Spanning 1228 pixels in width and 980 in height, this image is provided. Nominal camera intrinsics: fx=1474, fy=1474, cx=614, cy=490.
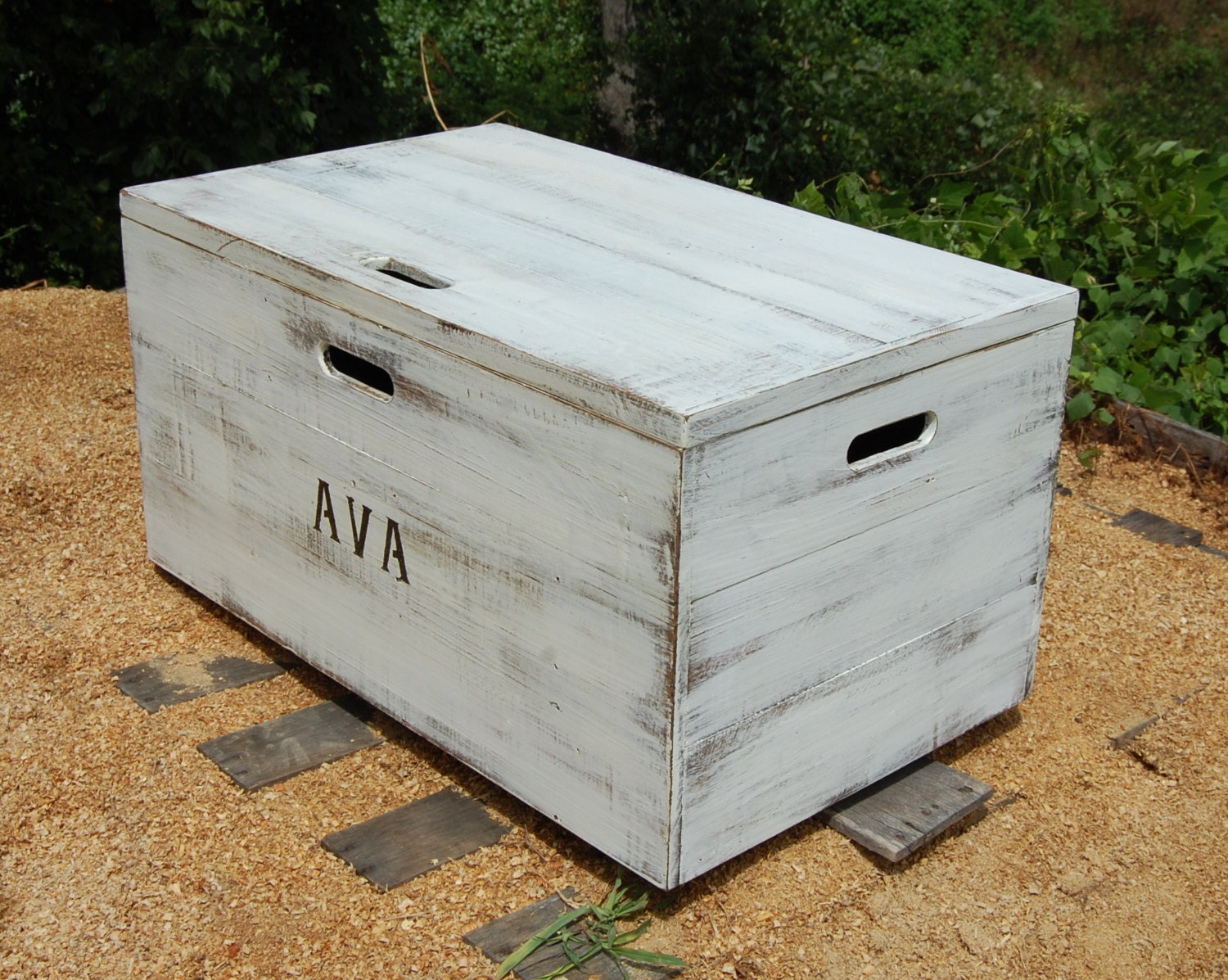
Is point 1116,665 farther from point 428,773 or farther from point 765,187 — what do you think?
point 765,187

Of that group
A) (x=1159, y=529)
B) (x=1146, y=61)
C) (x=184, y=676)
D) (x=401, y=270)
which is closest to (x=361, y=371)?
(x=401, y=270)

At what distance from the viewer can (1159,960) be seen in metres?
2.32

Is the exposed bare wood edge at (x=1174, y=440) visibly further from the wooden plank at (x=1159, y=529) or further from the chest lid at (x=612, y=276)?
the chest lid at (x=612, y=276)

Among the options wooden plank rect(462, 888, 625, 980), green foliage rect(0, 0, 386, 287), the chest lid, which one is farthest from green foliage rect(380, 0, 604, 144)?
wooden plank rect(462, 888, 625, 980)

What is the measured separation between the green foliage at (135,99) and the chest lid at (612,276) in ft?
7.31

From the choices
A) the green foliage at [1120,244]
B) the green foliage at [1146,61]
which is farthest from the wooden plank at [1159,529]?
the green foliage at [1146,61]

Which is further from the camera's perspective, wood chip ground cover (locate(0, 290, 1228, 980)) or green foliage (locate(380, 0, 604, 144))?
green foliage (locate(380, 0, 604, 144))

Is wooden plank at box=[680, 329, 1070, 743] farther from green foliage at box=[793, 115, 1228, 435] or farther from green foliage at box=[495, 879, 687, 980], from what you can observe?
green foliage at box=[793, 115, 1228, 435]

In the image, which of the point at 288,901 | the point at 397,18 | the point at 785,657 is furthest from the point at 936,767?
the point at 397,18

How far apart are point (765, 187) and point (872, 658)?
13.0 feet

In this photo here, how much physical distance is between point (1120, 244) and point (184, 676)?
3.15m

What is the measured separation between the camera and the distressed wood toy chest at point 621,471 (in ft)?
6.91

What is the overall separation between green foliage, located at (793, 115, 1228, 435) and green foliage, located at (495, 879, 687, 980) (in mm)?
2423

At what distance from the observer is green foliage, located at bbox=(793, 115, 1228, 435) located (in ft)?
14.2
